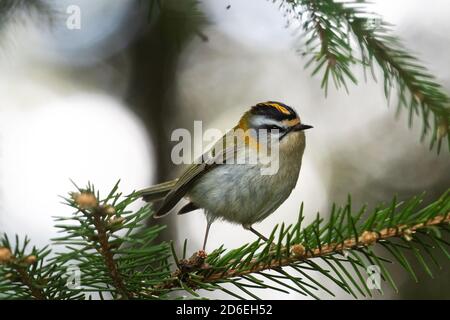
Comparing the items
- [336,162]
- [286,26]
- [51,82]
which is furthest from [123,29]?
[286,26]

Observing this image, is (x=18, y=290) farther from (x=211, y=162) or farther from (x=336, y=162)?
(x=336, y=162)

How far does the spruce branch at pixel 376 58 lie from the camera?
5.04 feet

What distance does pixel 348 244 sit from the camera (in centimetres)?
122

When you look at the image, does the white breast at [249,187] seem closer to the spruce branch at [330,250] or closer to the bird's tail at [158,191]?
the bird's tail at [158,191]

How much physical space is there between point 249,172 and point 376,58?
2.85 ft

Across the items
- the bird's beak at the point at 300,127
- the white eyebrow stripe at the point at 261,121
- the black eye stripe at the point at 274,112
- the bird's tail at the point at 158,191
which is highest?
the black eye stripe at the point at 274,112

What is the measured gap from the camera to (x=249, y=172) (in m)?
2.28

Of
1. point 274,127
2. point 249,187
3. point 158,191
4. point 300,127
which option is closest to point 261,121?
point 274,127

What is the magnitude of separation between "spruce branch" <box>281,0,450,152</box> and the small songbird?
75 cm

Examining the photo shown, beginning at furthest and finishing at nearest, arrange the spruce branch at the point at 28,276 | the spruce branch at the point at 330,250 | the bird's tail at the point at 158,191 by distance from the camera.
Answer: the bird's tail at the point at 158,191, the spruce branch at the point at 330,250, the spruce branch at the point at 28,276

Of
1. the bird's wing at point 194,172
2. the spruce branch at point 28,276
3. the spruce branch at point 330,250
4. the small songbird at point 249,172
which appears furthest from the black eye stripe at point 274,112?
the spruce branch at point 28,276

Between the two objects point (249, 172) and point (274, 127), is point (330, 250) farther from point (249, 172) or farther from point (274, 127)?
point (274, 127)

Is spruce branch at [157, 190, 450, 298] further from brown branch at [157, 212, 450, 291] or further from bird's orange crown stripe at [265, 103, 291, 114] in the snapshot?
bird's orange crown stripe at [265, 103, 291, 114]

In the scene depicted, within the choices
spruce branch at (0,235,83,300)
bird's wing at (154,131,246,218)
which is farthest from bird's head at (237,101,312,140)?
spruce branch at (0,235,83,300)
